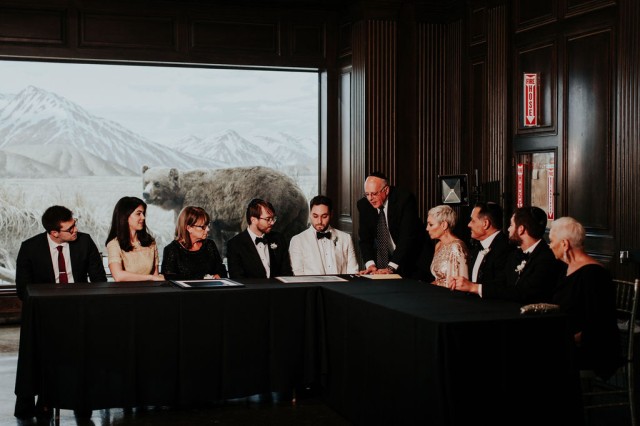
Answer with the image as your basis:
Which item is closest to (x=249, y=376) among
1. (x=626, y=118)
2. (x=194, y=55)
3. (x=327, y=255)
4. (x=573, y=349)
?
(x=327, y=255)

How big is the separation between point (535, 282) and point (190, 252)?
7.81 ft

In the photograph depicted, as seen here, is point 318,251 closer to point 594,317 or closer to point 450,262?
point 450,262

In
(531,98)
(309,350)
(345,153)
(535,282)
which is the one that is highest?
(531,98)

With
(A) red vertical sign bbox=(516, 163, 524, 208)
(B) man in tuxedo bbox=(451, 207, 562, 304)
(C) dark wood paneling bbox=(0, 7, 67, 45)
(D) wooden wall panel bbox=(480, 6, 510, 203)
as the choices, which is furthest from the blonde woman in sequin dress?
(C) dark wood paneling bbox=(0, 7, 67, 45)

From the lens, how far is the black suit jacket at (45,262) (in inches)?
218

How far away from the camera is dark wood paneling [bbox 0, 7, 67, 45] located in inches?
331

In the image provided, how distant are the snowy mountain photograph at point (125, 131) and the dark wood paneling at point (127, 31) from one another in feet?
0.92

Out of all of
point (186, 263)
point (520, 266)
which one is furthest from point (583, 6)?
point (186, 263)

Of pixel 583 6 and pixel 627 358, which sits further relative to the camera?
pixel 583 6

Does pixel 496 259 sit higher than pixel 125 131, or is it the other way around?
pixel 125 131

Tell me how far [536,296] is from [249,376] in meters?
1.75

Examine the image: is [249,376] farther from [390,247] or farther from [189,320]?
[390,247]

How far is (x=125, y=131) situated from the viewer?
29.7ft

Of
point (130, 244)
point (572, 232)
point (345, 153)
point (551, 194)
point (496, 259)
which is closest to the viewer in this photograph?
point (572, 232)
